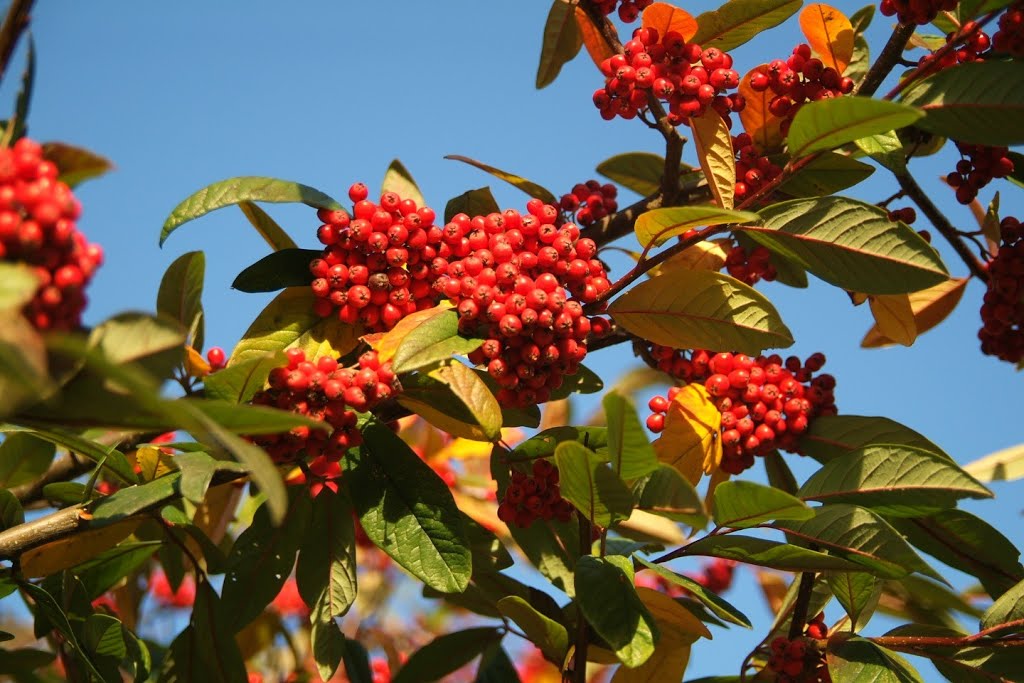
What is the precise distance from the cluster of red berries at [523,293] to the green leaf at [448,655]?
804 mm

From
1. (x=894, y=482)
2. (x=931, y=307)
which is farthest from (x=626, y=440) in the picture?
(x=931, y=307)

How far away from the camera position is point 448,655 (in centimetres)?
249

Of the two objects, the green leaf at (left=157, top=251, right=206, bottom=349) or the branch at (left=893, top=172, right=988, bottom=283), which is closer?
the green leaf at (left=157, top=251, right=206, bottom=349)

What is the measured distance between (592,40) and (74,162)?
139 cm

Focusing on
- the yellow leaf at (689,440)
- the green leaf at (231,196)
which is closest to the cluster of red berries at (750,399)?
the yellow leaf at (689,440)

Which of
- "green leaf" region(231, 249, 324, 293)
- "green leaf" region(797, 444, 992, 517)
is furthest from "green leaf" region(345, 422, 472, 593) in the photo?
"green leaf" region(797, 444, 992, 517)

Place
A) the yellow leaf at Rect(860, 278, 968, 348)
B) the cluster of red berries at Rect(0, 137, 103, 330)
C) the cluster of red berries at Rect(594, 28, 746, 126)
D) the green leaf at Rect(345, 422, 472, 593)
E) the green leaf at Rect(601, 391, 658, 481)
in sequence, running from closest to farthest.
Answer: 1. the cluster of red berries at Rect(0, 137, 103, 330)
2. the green leaf at Rect(601, 391, 658, 481)
3. the green leaf at Rect(345, 422, 472, 593)
4. the cluster of red berries at Rect(594, 28, 746, 126)
5. the yellow leaf at Rect(860, 278, 968, 348)

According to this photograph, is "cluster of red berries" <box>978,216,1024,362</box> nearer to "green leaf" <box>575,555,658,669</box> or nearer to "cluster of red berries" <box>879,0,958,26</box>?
"cluster of red berries" <box>879,0,958,26</box>

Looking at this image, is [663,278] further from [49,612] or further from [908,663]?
[49,612]

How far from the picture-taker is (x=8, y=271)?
1.16 meters

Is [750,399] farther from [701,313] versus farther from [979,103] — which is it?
[979,103]

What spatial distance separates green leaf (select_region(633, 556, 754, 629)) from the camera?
194 centimetres

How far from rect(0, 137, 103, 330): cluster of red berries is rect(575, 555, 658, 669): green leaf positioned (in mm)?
993

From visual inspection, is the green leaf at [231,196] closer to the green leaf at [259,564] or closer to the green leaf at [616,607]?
the green leaf at [259,564]
